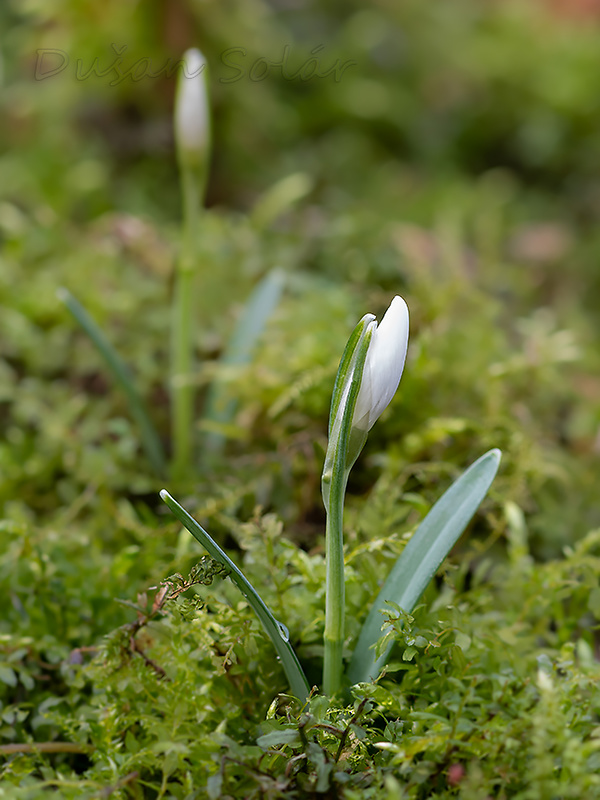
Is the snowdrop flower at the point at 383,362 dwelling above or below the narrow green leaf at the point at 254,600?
above

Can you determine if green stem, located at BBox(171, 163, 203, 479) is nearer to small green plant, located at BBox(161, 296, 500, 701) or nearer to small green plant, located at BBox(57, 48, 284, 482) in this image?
small green plant, located at BBox(57, 48, 284, 482)

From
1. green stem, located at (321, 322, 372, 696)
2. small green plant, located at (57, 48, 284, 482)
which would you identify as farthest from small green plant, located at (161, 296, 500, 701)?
small green plant, located at (57, 48, 284, 482)

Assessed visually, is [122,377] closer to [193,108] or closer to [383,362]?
[193,108]

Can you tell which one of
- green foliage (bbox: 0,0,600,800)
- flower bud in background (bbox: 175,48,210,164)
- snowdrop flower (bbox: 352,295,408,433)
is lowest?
green foliage (bbox: 0,0,600,800)

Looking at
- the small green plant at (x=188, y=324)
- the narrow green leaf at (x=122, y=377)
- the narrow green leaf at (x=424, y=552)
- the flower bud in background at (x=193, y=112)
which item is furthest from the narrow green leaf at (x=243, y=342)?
the narrow green leaf at (x=424, y=552)

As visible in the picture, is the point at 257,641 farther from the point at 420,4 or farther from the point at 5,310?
the point at 420,4

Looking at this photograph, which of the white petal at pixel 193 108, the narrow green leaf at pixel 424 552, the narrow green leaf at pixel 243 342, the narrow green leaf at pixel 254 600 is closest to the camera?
the narrow green leaf at pixel 254 600

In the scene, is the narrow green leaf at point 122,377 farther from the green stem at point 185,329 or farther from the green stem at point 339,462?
the green stem at point 339,462
